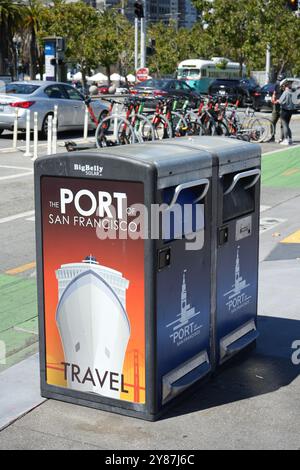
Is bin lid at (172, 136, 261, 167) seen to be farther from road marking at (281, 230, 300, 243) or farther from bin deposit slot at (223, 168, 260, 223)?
road marking at (281, 230, 300, 243)

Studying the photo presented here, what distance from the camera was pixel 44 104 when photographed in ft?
67.7

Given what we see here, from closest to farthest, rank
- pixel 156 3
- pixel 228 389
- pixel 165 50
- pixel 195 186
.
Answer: pixel 195 186, pixel 228 389, pixel 165 50, pixel 156 3

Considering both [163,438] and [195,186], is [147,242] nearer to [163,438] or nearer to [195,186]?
[195,186]

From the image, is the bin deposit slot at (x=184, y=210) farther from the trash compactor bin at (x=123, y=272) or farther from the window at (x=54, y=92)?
the window at (x=54, y=92)

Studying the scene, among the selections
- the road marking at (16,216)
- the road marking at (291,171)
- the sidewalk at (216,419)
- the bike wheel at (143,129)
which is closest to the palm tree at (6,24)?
the bike wheel at (143,129)

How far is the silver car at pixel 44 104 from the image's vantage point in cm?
2036

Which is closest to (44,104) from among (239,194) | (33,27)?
(239,194)

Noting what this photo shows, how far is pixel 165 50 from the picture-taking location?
77812 millimetres

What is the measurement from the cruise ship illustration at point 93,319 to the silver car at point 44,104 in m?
15.7

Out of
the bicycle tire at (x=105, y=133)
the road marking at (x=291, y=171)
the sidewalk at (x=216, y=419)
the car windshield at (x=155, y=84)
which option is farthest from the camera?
the car windshield at (x=155, y=84)

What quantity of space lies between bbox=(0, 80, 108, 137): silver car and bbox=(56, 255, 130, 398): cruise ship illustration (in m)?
15.7

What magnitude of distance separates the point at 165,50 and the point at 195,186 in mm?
75221

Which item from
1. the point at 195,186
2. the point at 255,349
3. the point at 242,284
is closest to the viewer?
the point at 195,186

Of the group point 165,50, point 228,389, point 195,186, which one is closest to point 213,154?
point 195,186
